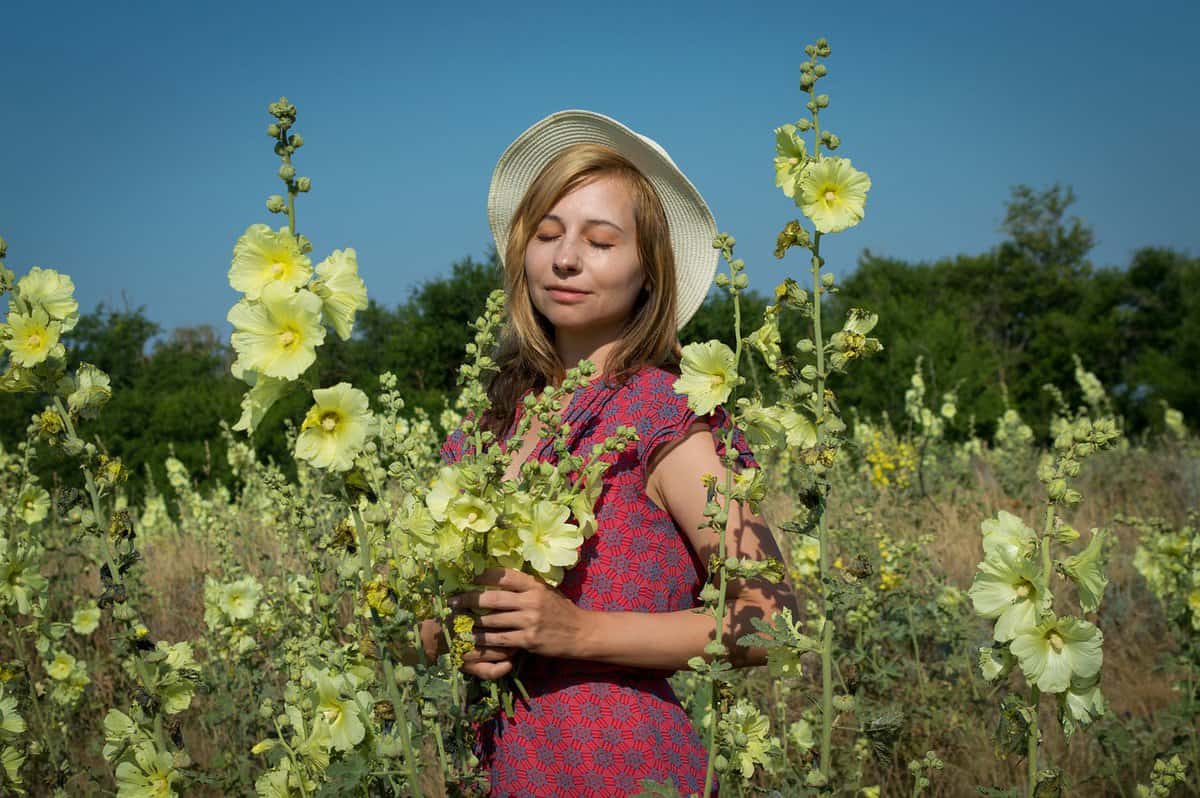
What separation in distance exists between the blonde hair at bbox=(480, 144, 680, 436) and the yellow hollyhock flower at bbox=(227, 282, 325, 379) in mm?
939

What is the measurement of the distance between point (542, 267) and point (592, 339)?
0.21 metres

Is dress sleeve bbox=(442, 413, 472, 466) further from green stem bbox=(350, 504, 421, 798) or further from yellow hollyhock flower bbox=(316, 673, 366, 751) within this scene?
green stem bbox=(350, 504, 421, 798)

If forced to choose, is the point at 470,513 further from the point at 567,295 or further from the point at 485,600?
the point at 567,295

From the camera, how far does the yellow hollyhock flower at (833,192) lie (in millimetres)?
1461

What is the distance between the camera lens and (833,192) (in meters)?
1.49

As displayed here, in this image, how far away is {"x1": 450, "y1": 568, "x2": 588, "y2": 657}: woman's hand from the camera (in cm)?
142

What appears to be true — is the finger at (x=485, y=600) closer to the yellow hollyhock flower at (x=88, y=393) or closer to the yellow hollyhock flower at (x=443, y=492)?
the yellow hollyhock flower at (x=443, y=492)

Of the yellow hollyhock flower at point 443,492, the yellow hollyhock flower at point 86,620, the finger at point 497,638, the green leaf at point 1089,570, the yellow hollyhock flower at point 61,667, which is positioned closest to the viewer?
the yellow hollyhock flower at point 443,492

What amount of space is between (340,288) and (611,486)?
0.81 metres

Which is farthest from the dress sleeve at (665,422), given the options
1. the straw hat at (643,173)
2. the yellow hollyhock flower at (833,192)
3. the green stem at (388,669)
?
the green stem at (388,669)

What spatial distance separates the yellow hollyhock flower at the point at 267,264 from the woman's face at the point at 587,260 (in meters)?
0.83

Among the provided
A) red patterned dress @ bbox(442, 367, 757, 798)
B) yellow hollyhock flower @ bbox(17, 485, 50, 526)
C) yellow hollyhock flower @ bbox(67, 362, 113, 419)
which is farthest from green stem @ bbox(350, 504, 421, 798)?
yellow hollyhock flower @ bbox(17, 485, 50, 526)

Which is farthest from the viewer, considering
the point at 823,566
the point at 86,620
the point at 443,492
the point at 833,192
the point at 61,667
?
the point at 86,620

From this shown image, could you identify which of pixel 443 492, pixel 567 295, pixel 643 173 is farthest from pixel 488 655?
pixel 643 173
